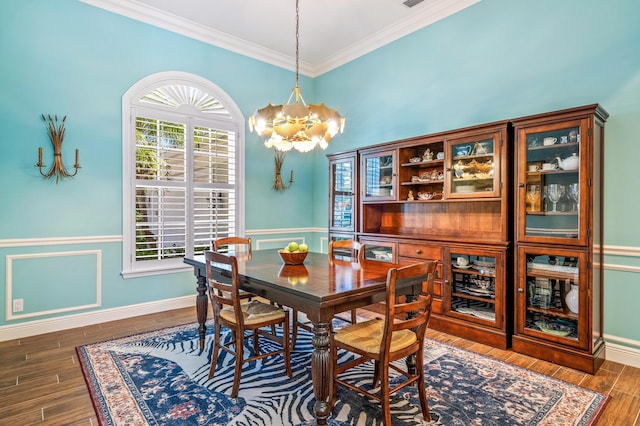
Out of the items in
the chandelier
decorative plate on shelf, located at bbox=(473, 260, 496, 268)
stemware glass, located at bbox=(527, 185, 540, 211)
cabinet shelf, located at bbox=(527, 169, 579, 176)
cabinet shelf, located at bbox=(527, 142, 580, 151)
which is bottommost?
decorative plate on shelf, located at bbox=(473, 260, 496, 268)

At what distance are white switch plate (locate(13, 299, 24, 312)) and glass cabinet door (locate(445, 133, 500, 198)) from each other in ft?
14.3

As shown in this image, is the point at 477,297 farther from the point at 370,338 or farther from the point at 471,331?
the point at 370,338

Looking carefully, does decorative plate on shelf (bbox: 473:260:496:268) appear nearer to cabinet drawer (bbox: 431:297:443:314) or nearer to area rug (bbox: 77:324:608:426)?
cabinet drawer (bbox: 431:297:443:314)

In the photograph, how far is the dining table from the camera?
6.31 feet

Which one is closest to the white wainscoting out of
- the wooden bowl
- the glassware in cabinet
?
the wooden bowl

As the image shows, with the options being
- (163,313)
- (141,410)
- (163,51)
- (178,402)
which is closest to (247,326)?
(178,402)

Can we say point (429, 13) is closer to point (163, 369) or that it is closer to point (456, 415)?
point (456, 415)

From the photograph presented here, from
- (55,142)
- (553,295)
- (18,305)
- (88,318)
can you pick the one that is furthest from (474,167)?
(18,305)

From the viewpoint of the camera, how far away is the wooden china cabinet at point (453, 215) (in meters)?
3.14

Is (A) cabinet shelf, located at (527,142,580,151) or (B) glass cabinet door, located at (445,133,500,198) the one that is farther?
(B) glass cabinet door, located at (445,133,500,198)

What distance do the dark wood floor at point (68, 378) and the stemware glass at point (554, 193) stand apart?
130 centimetres

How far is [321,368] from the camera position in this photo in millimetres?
1931

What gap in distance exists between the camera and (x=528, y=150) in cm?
298

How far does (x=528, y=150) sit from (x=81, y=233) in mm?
4458
